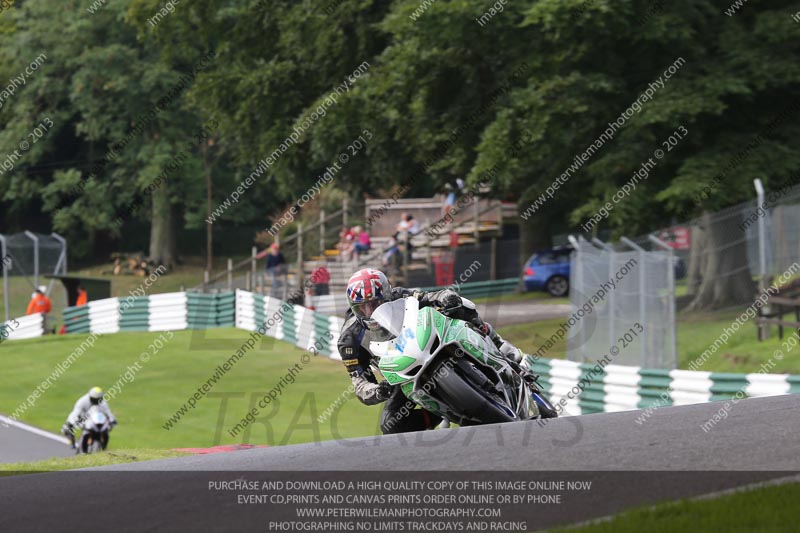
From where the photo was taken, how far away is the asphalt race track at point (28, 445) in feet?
54.0

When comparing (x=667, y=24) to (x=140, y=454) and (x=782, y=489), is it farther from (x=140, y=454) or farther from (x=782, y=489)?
(x=782, y=489)

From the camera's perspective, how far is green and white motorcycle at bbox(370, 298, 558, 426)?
25.9 feet

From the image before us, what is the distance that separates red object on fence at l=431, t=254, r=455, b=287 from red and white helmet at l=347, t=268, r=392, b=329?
21253 millimetres

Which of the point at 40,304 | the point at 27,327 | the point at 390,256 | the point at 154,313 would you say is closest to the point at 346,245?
→ the point at 390,256

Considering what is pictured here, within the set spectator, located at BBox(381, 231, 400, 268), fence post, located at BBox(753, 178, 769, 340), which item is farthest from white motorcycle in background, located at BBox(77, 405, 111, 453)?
spectator, located at BBox(381, 231, 400, 268)

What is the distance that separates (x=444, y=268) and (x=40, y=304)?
1035 cm

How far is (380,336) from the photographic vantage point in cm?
842

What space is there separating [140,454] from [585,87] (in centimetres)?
1404

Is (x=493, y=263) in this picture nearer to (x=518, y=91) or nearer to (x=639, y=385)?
(x=518, y=91)

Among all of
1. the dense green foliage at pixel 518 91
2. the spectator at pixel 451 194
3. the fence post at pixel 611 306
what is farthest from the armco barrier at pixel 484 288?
the fence post at pixel 611 306

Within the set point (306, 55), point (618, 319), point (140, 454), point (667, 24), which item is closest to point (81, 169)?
point (306, 55)

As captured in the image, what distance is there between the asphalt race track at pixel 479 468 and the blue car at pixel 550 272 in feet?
73.5

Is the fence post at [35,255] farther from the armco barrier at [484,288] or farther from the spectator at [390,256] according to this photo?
the armco barrier at [484,288]

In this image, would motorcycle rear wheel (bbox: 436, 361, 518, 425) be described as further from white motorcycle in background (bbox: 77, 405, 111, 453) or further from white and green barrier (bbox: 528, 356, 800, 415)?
white motorcycle in background (bbox: 77, 405, 111, 453)
